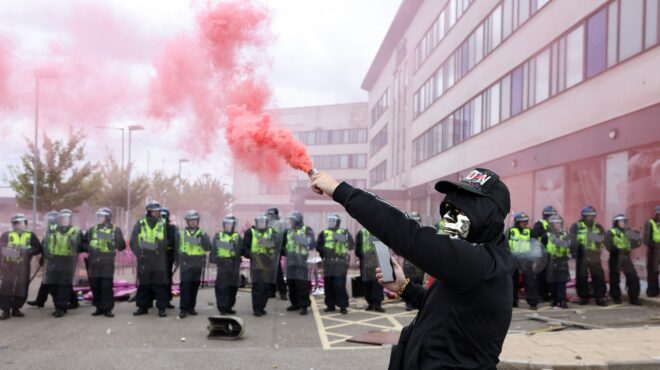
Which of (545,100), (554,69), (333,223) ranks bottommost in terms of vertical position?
(333,223)

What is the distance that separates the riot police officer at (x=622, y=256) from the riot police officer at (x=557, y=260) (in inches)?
37.3

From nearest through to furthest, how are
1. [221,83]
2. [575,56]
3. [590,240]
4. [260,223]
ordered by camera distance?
1. [221,83]
2. [260,223]
3. [590,240]
4. [575,56]

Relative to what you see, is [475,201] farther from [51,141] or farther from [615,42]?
[51,141]

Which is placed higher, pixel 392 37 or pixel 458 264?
pixel 392 37

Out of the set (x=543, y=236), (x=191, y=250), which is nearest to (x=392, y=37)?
(x=543, y=236)

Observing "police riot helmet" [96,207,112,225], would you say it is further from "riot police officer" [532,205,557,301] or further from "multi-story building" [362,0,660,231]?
"multi-story building" [362,0,660,231]

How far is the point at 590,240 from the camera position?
1131 cm

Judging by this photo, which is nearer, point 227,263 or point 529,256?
point 227,263

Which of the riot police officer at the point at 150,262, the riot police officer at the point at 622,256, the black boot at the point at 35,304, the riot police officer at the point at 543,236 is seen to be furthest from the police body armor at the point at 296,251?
the riot police officer at the point at 622,256

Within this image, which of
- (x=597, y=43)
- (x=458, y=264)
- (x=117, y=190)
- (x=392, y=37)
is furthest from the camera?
(x=392, y=37)

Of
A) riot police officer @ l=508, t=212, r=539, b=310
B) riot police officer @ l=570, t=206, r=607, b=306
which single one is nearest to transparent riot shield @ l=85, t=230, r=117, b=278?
riot police officer @ l=508, t=212, r=539, b=310

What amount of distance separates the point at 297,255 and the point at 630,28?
9.33 meters

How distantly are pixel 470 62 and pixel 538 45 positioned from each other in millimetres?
6630

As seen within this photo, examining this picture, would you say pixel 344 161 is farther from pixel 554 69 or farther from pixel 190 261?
pixel 190 261
